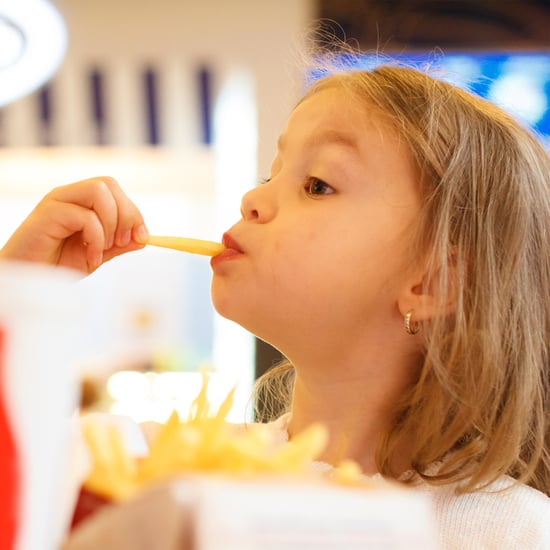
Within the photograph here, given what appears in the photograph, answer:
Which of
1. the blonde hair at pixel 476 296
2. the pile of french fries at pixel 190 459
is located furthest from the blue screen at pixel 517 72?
the pile of french fries at pixel 190 459

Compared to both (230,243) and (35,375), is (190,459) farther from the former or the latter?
(230,243)

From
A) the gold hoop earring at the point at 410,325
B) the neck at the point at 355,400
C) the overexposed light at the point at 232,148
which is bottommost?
the overexposed light at the point at 232,148

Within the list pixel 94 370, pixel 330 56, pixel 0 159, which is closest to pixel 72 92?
pixel 0 159

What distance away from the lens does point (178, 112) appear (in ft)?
13.2

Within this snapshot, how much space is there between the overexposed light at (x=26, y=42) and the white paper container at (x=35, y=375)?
0.61m

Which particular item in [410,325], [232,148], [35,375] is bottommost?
[232,148]

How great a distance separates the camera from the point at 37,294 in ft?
1.23

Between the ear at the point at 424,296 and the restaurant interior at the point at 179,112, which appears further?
the restaurant interior at the point at 179,112

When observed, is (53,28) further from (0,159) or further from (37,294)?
(0,159)

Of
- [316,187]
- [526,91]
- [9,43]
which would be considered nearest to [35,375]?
[9,43]

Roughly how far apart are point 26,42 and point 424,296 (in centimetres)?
56

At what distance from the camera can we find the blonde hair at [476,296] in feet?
3.57

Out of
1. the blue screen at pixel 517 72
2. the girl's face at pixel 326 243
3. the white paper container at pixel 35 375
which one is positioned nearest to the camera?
the white paper container at pixel 35 375

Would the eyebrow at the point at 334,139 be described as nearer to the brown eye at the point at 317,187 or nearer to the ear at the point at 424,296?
the brown eye at the point at 317,187
